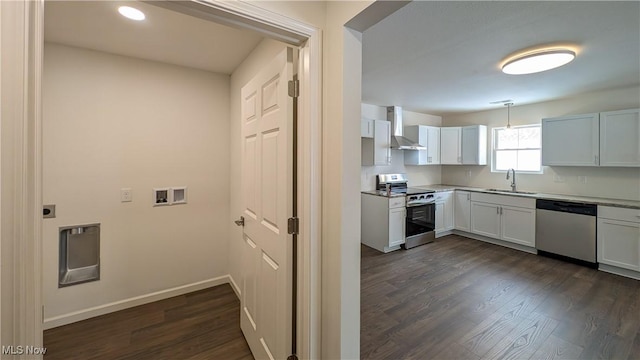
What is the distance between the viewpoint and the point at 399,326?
218cm

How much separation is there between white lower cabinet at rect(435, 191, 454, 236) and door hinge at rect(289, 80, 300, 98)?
13.0 ft

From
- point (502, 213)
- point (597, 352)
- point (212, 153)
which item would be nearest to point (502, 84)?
point (502, 213)

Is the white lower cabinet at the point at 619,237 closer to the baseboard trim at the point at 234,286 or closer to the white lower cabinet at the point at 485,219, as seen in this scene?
the white lower cabinet at the point at 485,219

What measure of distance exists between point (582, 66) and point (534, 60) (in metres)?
0.86

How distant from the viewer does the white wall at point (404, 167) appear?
14.9 ft

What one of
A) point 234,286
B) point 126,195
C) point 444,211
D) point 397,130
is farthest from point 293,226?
point 444,211

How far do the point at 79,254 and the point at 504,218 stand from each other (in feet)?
18.3

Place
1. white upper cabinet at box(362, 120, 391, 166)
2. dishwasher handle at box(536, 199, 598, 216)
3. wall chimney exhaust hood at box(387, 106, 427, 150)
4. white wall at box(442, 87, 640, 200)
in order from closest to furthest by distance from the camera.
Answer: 1. dishwasher handle at box(536, 199, 598, 216)
2. white wall at box(442, 87, 640, 200)
3. white upper cabinet at box(362, 120, 391, 166)
4. wall chimney exhaust hood at box(387, 106, 427, 150)

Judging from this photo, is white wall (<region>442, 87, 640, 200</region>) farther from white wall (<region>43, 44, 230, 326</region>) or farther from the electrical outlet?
the electrical outlet

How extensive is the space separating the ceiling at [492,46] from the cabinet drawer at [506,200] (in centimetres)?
161

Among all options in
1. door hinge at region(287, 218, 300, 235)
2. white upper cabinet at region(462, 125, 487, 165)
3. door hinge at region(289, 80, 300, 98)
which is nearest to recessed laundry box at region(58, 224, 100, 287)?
door hinge at region(287, 218, 300, 235)

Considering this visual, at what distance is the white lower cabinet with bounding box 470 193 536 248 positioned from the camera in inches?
154

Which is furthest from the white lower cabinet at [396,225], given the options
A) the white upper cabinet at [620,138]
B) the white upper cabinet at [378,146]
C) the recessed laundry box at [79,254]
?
the recessed laundry box at [79,254]

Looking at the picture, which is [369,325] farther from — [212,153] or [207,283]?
[212,153]
